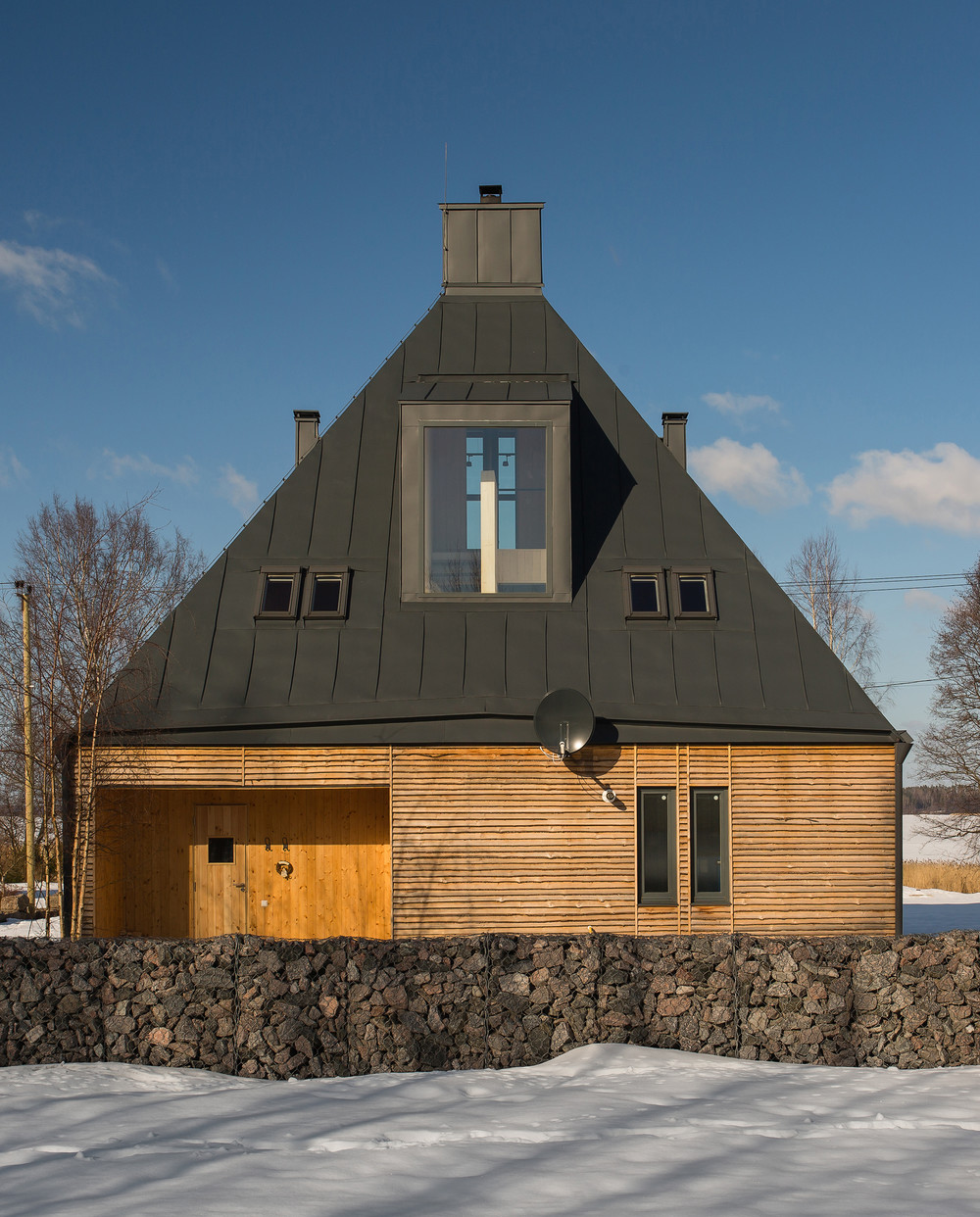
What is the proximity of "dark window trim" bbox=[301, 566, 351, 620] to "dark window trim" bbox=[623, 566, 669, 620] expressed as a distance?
371cm

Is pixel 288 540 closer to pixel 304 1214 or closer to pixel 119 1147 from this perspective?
pixel 119 1147

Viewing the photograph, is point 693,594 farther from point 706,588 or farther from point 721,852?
point 721,852

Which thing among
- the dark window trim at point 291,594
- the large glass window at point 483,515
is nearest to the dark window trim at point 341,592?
the dark window trim at point 291,594

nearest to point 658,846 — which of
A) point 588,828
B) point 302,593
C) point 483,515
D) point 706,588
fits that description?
point 588,828

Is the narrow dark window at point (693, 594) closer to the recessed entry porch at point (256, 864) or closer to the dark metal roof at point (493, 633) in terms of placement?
the dark metal roof at point (493, 633)

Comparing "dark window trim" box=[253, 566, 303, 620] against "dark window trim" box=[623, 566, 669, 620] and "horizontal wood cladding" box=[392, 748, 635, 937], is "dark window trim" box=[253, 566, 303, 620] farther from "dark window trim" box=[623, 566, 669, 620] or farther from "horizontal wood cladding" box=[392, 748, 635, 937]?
"dark window trim" box=[623, 566, 669, 620]

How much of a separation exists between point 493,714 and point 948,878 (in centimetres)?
2137

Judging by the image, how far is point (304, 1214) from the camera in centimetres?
511

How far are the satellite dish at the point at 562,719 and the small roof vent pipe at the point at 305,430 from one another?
661 cm

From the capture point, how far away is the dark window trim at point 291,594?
1344cm

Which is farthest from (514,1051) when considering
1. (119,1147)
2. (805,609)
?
(805,609)

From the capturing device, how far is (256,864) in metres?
13.4

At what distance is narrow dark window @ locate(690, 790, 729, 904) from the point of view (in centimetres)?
1232

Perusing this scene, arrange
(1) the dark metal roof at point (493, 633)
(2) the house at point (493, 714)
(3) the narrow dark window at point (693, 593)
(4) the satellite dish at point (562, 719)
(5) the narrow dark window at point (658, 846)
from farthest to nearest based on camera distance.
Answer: (3) the narrow dark window at point (693, 593), (1) the dark metal roof at point (493, 633), (5) the narrow dark window at point (658, 846), (2) the house at point (493, 714), (4) the satellite dish at point (562, 719)
